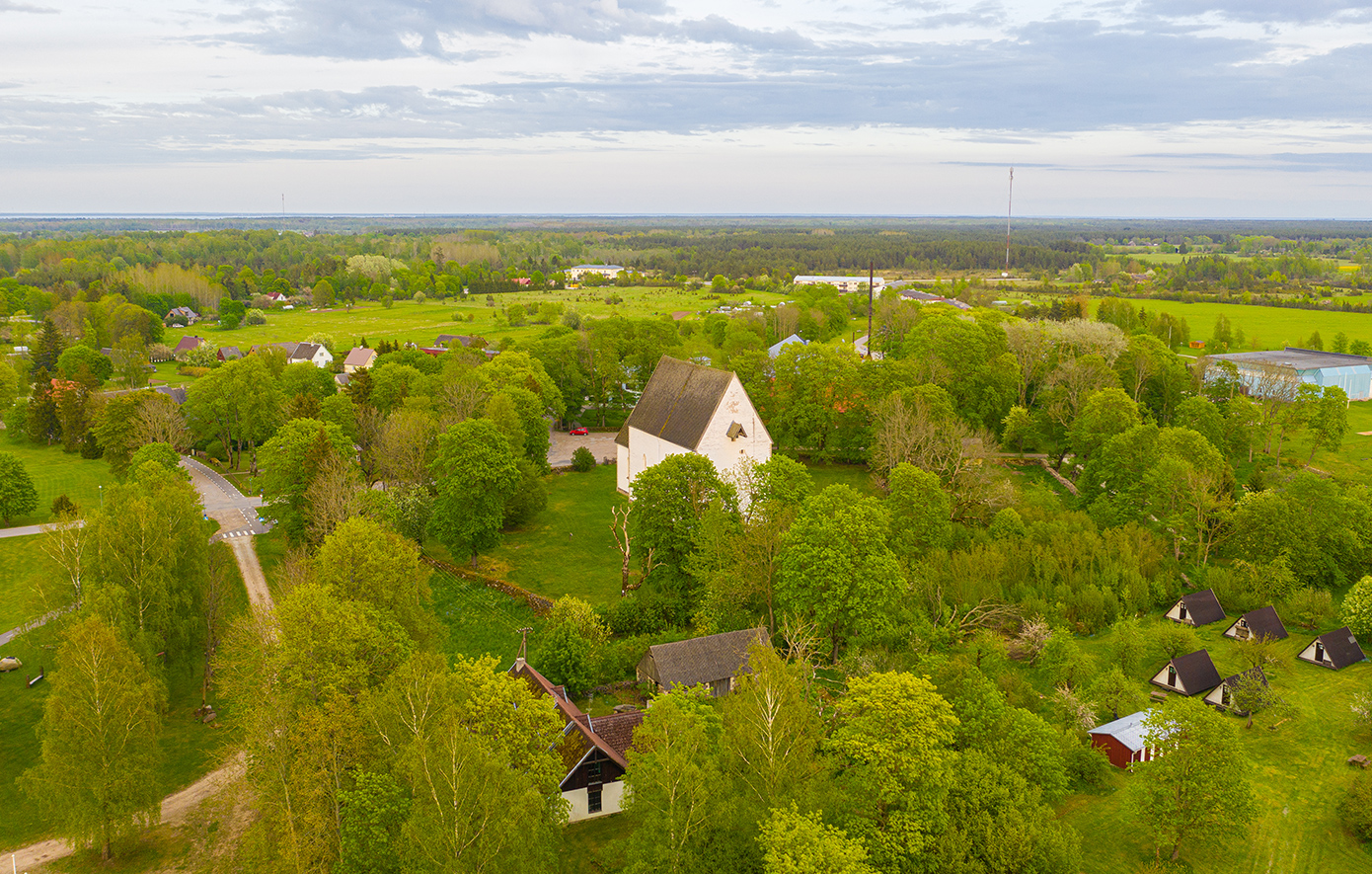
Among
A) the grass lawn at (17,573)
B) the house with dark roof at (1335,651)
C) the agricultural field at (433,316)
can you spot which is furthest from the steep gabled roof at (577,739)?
the agricultural field at (433,316)

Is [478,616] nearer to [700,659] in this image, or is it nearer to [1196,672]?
[700,659]

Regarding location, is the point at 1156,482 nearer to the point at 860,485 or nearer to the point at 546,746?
the point at 860,485

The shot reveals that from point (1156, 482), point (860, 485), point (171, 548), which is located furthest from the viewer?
point (860, 485)

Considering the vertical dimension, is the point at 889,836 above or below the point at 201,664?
above

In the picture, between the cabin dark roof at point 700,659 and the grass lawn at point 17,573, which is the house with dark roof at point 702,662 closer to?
the cabin dark roof at point 700,659

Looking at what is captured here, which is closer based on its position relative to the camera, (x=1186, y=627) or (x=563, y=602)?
(x=563, y=602)

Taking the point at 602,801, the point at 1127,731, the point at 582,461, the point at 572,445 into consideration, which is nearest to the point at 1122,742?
the point at 1127,731

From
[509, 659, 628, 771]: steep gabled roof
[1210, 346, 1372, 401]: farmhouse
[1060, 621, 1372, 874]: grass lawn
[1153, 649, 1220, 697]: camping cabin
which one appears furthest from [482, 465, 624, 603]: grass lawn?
[1210, 346, 1372, 401]: farmhouse

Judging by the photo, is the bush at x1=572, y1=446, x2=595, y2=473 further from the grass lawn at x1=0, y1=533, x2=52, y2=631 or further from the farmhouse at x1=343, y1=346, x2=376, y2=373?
the farmhouse at x1=343, y1=346, x2=376, y2=373

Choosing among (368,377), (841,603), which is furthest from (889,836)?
(368,377)
